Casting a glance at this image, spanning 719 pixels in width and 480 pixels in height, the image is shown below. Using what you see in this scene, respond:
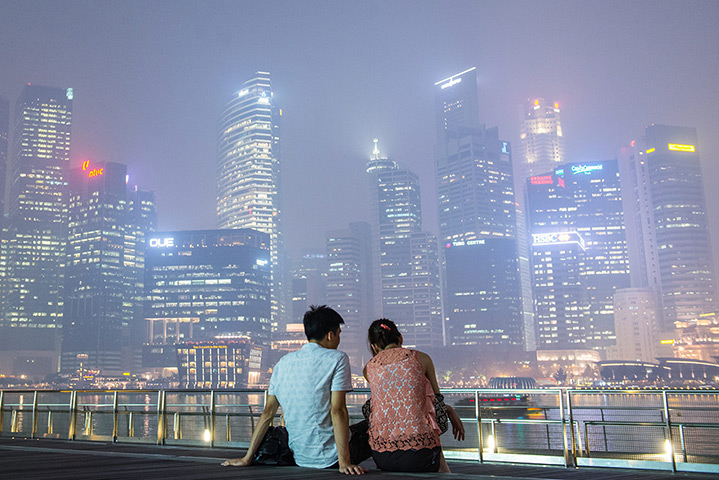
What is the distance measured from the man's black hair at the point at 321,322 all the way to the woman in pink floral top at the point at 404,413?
1.70 feet

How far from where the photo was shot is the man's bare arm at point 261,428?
650 cm

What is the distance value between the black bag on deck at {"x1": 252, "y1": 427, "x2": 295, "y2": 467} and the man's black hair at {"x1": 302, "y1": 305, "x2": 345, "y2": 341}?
136 centimetres

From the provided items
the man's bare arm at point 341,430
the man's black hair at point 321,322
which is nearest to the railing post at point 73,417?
the man's black hair at point 321,322

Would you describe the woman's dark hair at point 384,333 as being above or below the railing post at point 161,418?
above

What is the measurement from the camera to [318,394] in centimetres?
602

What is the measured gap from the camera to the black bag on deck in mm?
6652

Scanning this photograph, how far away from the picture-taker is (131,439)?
44.9ft

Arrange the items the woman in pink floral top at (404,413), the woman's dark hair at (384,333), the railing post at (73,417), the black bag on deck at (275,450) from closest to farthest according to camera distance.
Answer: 1. the woman in pink floral top at (404,413)
2. the woman's dark hair at (384,333)
3. the black bag on deck at (275,450)
4. the railing post at (73,417)

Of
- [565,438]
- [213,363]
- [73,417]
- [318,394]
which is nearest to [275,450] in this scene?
[318,394]

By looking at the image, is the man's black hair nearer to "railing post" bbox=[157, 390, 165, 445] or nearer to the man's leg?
the man's leg

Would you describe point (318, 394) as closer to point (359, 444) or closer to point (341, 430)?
point (341, 430)

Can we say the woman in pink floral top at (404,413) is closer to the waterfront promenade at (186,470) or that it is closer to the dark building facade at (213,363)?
the waterfront promenade at (186,470)

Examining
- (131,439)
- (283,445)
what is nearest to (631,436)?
(131,439)

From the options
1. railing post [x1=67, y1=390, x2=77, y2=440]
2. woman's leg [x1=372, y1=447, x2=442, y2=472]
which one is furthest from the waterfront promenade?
railing post [x1=67, y1=390, x2=77, y2=440]
